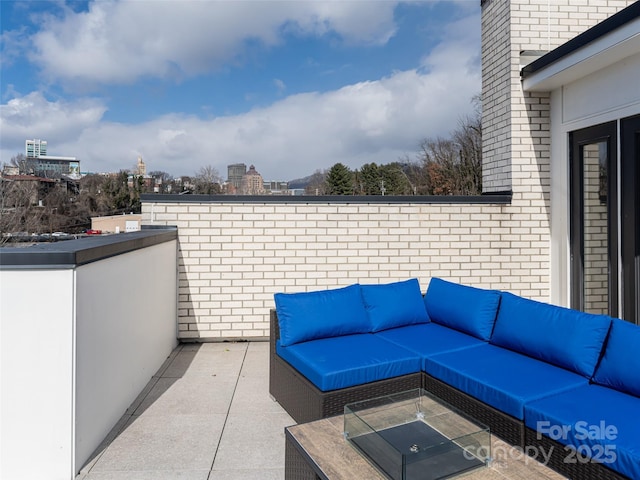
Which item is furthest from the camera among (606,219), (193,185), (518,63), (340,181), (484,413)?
(193,185)

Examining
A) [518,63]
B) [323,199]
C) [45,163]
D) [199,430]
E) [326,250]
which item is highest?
[45,163]

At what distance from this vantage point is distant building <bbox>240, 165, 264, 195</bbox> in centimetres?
2830

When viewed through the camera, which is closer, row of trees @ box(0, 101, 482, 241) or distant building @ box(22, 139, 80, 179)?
row of trees @ box(0, 101, 482, 241)

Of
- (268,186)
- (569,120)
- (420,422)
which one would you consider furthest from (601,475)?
(268,186)

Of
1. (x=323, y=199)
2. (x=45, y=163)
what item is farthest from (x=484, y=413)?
(x=45, y=163)

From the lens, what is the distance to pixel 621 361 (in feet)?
8.22

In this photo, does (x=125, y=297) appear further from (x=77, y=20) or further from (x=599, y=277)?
(x=77, y=20)

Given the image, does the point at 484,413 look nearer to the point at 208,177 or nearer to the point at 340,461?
the point at 340,461

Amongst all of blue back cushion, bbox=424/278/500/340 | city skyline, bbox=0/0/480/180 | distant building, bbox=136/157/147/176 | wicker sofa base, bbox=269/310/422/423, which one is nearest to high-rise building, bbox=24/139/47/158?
city skyline, bbox=0/0/480/180

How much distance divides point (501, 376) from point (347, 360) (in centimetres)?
104

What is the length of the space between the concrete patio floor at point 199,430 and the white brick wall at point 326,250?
1063 mm

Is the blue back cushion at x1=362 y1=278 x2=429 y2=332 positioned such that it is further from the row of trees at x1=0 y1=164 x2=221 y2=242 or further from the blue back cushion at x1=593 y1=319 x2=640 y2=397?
the row of trees at x1=0 y1=164 x2=221 y2=242

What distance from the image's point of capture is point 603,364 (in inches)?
104

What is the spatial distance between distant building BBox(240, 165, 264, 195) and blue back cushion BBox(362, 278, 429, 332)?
2442 centimetres
